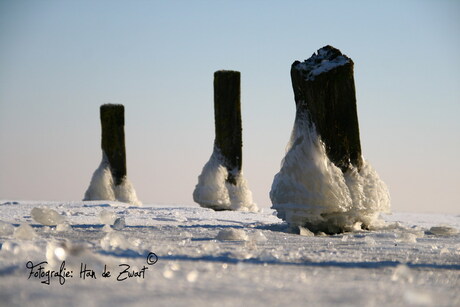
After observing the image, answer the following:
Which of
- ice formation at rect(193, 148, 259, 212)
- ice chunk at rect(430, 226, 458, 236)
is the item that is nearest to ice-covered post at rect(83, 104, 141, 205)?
ice formation at rect(193, 148, 259, 212)

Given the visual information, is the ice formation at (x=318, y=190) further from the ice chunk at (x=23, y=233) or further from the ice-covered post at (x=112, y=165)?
the ice-covered post at (x=112, y=165)

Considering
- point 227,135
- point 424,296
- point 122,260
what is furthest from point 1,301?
point 227,135

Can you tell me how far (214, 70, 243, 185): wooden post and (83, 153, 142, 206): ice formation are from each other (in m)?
2.45

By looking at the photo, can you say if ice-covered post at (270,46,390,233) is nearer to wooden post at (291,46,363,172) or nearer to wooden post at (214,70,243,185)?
wooden post at (291,46,363,172)

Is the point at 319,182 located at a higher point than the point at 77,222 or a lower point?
higher

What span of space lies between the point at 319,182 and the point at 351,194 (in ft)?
1.66

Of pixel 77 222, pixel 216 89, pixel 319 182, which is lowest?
pixel 77 222

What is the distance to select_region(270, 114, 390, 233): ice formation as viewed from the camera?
5586 mm

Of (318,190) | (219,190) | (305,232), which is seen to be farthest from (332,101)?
(219,190)

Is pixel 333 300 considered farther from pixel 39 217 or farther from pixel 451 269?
pixel 39 217

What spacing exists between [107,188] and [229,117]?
10.3 ft

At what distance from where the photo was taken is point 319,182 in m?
5.56

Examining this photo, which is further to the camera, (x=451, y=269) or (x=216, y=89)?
(x=216, y=89)

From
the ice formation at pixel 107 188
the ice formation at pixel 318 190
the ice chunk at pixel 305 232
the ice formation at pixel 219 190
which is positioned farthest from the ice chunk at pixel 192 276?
the ice formation at pixel 107 188
